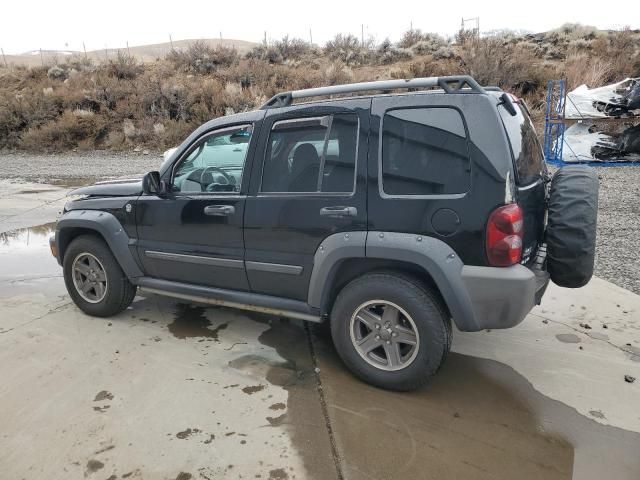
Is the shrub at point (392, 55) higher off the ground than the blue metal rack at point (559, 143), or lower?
higher

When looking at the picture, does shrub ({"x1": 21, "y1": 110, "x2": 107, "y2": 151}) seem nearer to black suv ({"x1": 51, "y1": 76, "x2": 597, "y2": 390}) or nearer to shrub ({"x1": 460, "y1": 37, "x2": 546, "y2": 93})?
shrub ({"x1": 460, "y1": 37, "x2": 546, "y2": 93})

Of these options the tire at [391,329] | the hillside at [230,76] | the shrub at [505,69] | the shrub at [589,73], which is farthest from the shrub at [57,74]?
the tire at [391,329]

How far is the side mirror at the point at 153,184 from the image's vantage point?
12.7ft

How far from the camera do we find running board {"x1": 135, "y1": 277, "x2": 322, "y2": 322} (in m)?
3.44

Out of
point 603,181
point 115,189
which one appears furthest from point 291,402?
point 603,181

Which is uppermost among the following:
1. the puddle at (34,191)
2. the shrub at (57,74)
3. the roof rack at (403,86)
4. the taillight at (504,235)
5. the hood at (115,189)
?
the shrub at (57,74)

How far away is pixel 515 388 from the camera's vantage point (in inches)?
126

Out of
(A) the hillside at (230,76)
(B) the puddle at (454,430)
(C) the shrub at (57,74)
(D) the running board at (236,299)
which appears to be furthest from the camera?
(C) the shrub at (57,74)

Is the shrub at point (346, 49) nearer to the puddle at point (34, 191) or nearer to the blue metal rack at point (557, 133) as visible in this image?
the blue metal rack at point (557, 133)

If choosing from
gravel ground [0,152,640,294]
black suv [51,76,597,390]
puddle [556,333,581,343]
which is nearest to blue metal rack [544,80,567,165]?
gravel ground [0,152,640,294]

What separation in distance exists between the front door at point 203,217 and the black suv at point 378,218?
0.5 inches

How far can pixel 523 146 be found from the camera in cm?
310

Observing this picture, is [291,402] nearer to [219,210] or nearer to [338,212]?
[338,212]

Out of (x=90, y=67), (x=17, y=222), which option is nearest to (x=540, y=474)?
(x=17, y=222)
